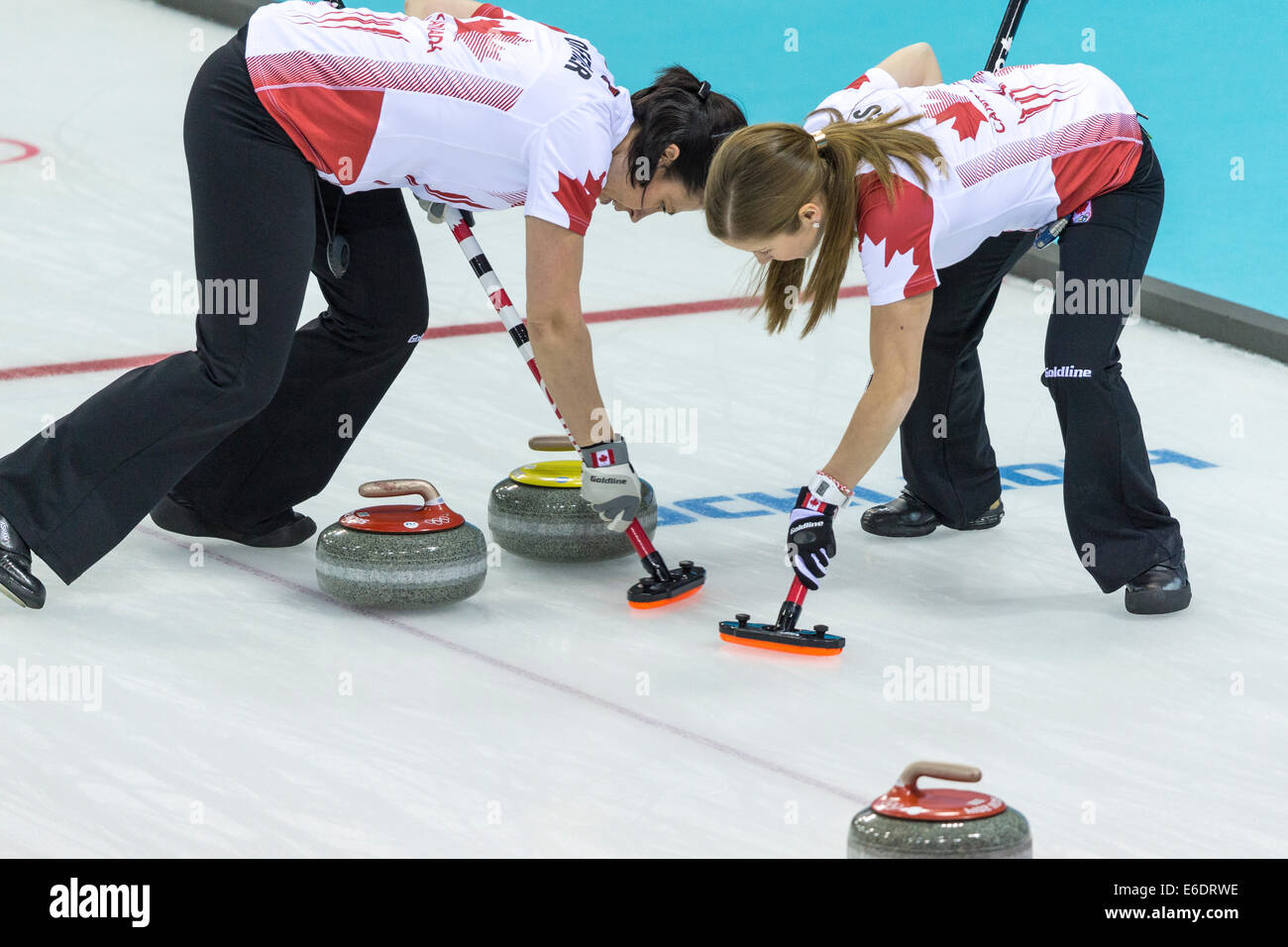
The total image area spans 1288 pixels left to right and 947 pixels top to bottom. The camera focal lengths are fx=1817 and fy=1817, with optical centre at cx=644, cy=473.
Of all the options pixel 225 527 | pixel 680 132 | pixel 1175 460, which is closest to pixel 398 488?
pixel 225 527

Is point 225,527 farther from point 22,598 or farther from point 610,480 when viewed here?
point 610,480

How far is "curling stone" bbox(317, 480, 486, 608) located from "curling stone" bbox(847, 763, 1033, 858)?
1288mm

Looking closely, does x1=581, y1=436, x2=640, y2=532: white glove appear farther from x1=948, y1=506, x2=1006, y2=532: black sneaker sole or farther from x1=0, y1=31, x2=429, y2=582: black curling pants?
x1=948, y1=506, x2=1006, y2=532: black sneaker sole

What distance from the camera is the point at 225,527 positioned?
3428 millimetres

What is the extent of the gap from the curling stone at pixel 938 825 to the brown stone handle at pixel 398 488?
1.33 meters

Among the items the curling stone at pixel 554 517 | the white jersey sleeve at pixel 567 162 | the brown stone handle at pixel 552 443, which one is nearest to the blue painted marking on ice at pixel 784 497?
the curling stone at pixel 554 517

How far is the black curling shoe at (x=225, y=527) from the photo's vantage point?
344 centimetres

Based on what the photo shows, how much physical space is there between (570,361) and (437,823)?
0.92 metres

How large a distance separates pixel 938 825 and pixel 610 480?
1.37 meters

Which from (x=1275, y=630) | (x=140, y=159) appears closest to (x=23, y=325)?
(x=140, y=159)

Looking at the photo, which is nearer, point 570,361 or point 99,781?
point 99,781

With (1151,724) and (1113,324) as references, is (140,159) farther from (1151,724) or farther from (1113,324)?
(1151,724)

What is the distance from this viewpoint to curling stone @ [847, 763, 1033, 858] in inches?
73.1

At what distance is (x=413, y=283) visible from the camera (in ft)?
10.9
